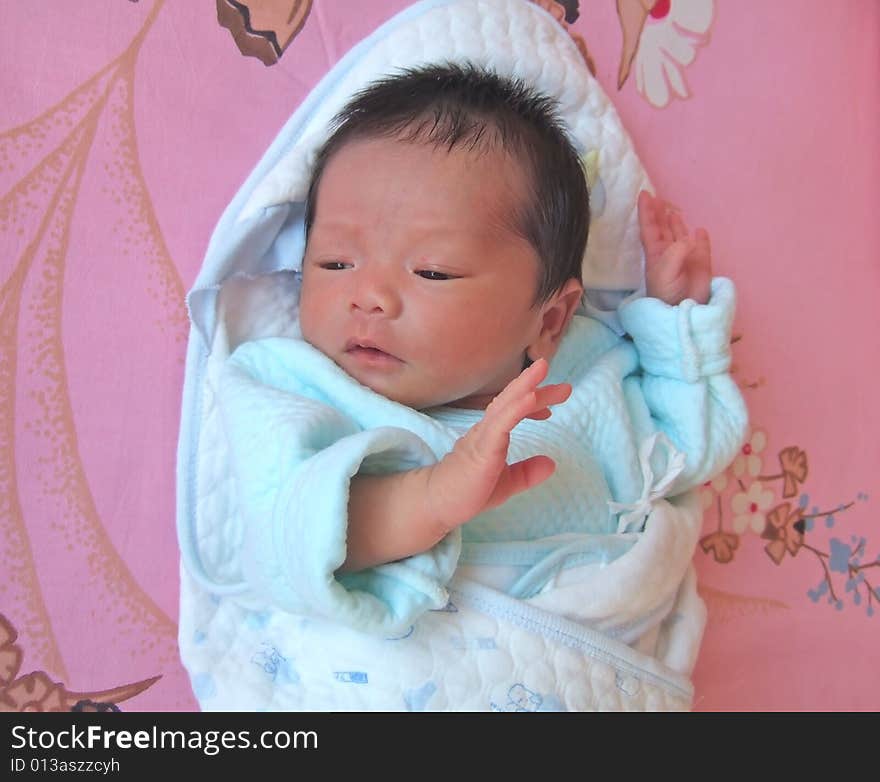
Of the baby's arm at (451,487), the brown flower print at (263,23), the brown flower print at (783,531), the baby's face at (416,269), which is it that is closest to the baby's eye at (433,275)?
the baby's face at (416,269)

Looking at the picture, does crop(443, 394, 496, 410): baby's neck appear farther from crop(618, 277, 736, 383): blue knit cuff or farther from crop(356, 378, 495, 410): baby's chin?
crop(618, 277, 736, 383): blue knit cuff

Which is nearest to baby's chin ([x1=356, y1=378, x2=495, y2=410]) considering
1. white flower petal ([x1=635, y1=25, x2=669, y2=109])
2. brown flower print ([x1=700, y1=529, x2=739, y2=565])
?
brown flower print ([x1=700, y1=529, x2=739, y2=565])

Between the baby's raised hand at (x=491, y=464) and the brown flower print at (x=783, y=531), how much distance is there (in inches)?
28.9

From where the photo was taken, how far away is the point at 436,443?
110 cm

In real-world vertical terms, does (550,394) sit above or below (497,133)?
below

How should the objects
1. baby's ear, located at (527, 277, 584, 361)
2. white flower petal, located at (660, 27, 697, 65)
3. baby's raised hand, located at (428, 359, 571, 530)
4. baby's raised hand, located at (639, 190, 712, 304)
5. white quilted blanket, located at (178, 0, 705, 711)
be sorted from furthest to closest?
white flower petal, located at (660, 27, 697, 65) < baby's raised hand, located at (639, 190, 712, 304) < baby's ear, located at (527, 277, 584, 361) < white quilted blanket, located at (178, 0, 705, 711) < baby's raised hand, located at (428, 359, 571, 530)

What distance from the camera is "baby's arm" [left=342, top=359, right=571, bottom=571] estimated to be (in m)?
0.84

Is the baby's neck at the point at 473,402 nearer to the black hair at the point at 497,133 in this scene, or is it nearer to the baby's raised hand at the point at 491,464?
the black hair at the point at 497,133

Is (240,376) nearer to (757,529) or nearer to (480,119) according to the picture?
(480,119)

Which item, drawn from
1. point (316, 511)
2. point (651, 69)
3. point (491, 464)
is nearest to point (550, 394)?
point (491, 464)

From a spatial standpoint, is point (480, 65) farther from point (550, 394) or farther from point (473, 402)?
point (550, 394)

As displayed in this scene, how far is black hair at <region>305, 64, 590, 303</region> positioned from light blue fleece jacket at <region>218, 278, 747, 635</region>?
0.17 metres

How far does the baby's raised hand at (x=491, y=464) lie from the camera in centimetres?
84

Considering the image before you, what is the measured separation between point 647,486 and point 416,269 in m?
0.41
